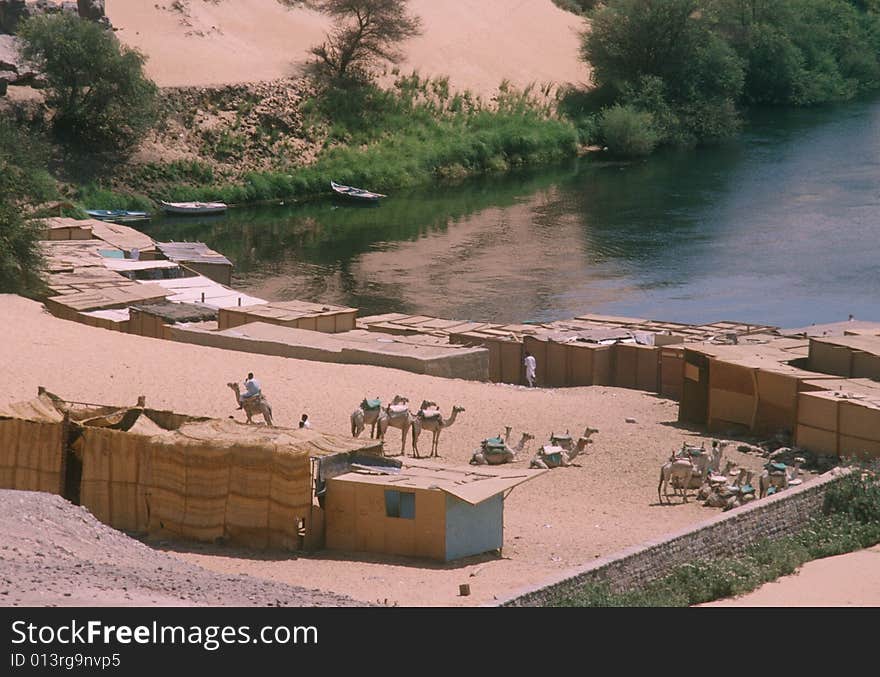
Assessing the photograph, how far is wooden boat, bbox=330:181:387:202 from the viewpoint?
61938mm

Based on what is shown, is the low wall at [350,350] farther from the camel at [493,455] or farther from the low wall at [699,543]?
the low wall at [699,543]

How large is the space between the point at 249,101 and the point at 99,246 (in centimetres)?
2652

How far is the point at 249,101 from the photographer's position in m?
67.1

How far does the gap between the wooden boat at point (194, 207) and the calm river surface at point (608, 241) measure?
36 cm

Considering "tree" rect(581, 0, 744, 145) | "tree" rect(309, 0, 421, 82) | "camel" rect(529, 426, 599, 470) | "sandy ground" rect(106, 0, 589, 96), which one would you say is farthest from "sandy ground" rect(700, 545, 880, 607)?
"tree" rect(309, 0, 421, 82)

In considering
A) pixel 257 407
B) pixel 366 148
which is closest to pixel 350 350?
pixel 257 407

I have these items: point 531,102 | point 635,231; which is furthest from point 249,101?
point 635,231

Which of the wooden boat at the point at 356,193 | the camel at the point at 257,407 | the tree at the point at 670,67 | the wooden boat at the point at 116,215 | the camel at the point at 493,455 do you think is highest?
the tree at the point at 670,67

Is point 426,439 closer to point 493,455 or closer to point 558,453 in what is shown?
point 493,455

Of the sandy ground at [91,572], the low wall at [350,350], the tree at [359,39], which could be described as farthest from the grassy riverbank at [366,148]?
the sandy ground at [91,572]

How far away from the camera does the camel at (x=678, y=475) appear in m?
20.4

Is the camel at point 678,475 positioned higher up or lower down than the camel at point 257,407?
lower down

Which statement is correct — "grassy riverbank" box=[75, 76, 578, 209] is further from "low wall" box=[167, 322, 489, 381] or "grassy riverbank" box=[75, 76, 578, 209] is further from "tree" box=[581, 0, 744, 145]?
"low wall" box=[167, 322, 489, 381]

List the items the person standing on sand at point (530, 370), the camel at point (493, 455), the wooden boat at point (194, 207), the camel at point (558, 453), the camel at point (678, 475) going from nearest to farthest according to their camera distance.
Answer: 1. the camel at point (678, 475)
2. the camel at point (558, 453)
3. the camel at point (493, 455)
4. the person standing on sand at point (530, 370)
5. the wooden boat at point (194, 207)
